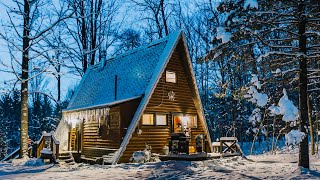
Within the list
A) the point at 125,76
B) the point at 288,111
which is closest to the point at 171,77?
the point at 125,76

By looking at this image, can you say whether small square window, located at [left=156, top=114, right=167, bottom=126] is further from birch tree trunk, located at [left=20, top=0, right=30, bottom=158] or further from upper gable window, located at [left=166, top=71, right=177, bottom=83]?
birch tree trunk, located at [left=20, top=0, right=30, bottom=158]

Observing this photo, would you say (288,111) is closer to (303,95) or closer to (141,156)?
(303,95)

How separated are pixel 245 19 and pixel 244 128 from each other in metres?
26.2

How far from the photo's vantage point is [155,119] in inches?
684

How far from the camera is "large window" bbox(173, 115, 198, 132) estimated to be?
18.4 m

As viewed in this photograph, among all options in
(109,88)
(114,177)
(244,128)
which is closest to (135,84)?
(109,88)

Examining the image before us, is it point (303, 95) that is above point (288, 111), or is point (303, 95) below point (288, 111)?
above

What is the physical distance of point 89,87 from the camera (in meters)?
22.7

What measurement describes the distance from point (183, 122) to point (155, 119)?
7.10 feet

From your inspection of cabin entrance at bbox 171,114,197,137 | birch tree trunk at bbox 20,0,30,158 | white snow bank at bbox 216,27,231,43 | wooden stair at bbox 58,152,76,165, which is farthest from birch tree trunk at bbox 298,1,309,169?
birch tree trunk at bbox 20,0,30,158

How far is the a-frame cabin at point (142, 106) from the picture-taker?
16.4 m

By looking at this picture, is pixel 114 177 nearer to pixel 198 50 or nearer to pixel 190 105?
pixel 190 105

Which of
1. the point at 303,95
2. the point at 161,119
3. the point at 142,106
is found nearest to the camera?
the point at 303,95

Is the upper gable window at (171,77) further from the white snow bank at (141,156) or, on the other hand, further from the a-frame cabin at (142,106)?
the white snow bank at (141,156)
